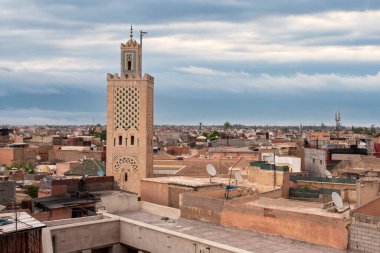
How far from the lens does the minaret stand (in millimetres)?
25094

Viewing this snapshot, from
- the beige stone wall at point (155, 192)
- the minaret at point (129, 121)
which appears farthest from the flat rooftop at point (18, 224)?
the minaret at point (129, 121)

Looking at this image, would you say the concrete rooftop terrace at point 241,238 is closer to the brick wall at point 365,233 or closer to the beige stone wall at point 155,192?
the brick wall at point 365,233

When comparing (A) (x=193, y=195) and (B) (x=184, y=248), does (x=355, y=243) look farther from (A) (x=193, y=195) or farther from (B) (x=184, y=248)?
(A) (x=193, y=195)

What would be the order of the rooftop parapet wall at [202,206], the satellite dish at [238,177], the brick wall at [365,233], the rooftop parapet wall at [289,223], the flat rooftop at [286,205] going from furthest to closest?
the satellite dish at [238,177] < the rooftop parapet wall at [202,206] < the flat rooftop at [286,205] < the rooftop parapet wall at [289,223] < the brick wall at [365,233]

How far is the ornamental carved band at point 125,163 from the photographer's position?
83.2 feet

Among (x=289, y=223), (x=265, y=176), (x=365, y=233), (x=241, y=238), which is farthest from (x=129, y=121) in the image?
(x=365, y=233)

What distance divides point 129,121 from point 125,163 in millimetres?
2177

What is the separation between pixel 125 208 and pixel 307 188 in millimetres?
7400

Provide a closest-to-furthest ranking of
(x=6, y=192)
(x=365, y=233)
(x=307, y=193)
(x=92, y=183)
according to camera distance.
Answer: (x=365, y=233)
(x=307, y=193)
(x=6, y=192)
(x=92, y=183)

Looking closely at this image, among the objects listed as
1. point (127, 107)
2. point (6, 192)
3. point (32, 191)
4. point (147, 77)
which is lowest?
point (32, 191)

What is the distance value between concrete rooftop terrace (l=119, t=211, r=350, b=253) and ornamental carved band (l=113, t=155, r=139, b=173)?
8.95 meters

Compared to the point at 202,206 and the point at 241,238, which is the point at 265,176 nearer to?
the point at 202,206

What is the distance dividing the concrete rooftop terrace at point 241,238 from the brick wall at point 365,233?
50 centimetres

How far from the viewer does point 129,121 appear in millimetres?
25312
